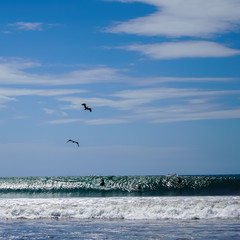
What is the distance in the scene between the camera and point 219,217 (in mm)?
26109

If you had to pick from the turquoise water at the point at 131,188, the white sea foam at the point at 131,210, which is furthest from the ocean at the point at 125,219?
the turquoise water at the point at 131,188

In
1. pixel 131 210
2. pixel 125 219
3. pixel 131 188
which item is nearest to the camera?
pixel 125 219

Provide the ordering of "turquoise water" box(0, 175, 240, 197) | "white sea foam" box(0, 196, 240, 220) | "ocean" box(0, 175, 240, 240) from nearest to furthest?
1. "ocean" box(0, 175, 240, 240)
2. "white sea foam" box(0, 196, 240, 220)
3. "turquoise water" box(0, 175, 240, 197)

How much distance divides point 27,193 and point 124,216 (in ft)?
86.5

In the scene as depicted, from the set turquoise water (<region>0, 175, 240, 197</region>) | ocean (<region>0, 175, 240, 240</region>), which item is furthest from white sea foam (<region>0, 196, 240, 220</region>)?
turquoise water (<region>0, 175, 240, 197</region>)

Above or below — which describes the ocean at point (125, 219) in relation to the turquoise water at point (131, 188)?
below

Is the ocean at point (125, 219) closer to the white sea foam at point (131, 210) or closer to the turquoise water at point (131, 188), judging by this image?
the white sea foam at point (131, 210)

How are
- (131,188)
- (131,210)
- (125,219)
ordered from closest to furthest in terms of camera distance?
(125,219), (131,210), (131,188)

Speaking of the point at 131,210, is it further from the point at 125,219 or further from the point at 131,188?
the point at 131,188

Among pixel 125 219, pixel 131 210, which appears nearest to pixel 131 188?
pixel 131 210

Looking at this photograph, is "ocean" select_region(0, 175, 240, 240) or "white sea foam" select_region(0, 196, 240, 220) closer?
"ocean" select_region(0, 175, 240, 240)

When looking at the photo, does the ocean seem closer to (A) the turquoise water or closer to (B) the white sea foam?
(B) the white sea foam

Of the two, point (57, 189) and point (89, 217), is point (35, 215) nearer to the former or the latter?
point (89, 217)

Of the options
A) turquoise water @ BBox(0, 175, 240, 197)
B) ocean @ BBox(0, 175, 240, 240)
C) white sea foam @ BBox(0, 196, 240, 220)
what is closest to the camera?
ocean @ BBox(0, 175, 240, 240)
